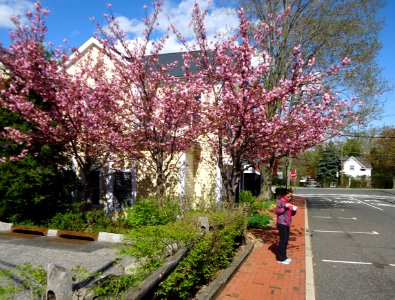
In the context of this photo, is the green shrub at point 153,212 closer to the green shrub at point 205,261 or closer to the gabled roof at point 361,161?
the green shrub at point 205,261

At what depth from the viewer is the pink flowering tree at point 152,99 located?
31.3 ft

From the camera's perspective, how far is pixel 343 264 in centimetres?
781

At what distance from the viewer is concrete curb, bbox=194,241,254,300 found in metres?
5.14

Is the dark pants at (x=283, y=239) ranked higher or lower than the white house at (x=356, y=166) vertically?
lower

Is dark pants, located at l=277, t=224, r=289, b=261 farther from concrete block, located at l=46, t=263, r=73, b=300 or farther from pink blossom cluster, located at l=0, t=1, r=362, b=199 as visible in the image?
concrete block, located at l=46, t=263, r=73, b=300

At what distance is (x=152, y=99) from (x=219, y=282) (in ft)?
19.4

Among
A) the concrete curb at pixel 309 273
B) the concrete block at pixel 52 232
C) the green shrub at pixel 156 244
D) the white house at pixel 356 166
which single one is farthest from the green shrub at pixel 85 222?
the white house at pixel 356 166

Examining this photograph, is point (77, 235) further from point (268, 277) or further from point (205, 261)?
point (268, 277)

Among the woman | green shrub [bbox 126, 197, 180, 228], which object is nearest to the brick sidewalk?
the woman

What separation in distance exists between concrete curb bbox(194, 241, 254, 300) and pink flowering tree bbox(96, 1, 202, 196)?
13.7 feet

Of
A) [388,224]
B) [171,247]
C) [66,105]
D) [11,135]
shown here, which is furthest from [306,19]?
[171,247]

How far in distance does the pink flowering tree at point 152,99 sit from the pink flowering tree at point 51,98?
55 centimetres

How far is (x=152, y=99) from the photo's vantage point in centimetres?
987

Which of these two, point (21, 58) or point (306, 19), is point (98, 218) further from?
point (306, 19)
